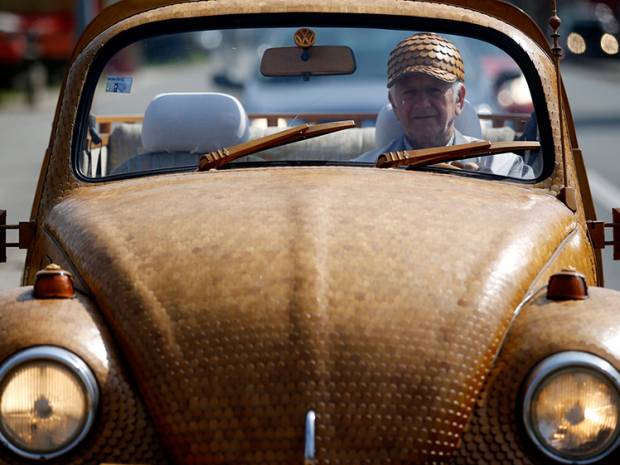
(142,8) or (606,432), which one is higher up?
(142,8)

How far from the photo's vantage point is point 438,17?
540 cm

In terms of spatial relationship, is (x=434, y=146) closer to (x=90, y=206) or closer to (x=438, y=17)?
(x=438, y=17)

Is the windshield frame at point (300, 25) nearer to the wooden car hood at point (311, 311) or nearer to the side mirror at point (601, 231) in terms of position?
the side mirror at point (601, 231)

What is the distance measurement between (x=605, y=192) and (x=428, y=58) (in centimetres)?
1074

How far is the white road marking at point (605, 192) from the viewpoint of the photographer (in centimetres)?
1433

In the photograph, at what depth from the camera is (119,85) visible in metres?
5.70

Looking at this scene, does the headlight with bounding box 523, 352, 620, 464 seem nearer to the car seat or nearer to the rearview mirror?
the car seat

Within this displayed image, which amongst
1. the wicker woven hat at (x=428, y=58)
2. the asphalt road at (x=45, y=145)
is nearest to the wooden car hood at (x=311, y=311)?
the wicker woven hat at (x=428, y=58)

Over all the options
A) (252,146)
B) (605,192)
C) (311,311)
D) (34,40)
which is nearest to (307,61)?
(252,146)

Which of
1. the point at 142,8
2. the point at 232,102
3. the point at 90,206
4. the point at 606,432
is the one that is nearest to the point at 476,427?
the point at 606,432

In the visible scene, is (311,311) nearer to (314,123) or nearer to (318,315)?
(318,315)

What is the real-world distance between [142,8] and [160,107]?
44 cm

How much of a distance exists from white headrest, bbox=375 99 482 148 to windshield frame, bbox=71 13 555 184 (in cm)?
23

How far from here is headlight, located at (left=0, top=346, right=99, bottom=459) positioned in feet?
12.0
